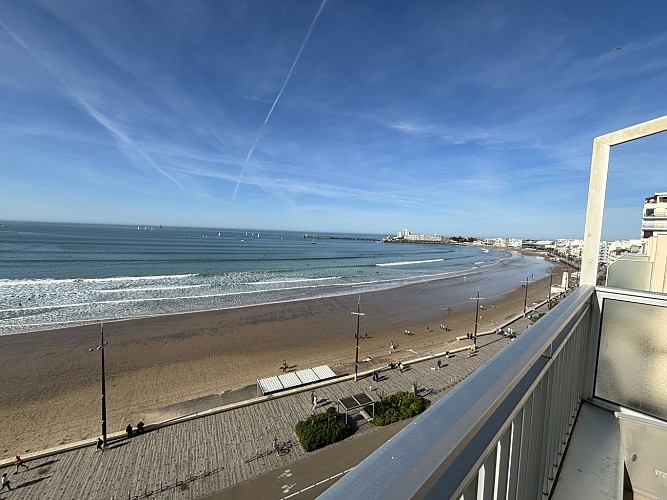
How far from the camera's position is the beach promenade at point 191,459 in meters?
8.54

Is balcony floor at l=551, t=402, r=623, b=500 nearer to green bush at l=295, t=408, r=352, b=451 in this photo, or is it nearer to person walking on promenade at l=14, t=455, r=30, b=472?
green bush at l=295, t=408, r=352, b=451

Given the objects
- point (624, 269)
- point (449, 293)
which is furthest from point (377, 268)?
point (624, 269)

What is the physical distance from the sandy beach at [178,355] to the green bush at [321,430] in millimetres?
4440

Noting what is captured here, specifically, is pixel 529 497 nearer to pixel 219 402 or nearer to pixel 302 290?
pixel 219 402

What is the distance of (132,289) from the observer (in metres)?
31.1

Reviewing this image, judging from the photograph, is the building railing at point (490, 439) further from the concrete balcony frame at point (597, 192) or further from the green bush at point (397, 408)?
the green bush at point (397, 408)

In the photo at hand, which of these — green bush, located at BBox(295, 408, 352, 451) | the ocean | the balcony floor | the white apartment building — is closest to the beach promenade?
green bush, located at BBox(295, 408, 352, 451)

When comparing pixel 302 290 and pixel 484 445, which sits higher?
pixel 484 445

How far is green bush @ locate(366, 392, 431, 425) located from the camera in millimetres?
11289

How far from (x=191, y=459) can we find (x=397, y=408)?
691 cm

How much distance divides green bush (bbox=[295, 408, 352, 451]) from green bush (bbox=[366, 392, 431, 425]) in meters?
1.24

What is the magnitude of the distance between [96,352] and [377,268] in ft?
134

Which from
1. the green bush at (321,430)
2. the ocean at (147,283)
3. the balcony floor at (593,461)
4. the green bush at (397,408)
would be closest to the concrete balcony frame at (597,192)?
the balcony floor at (593,461)

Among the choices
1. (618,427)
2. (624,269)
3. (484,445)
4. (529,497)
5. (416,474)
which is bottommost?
(618,427)
